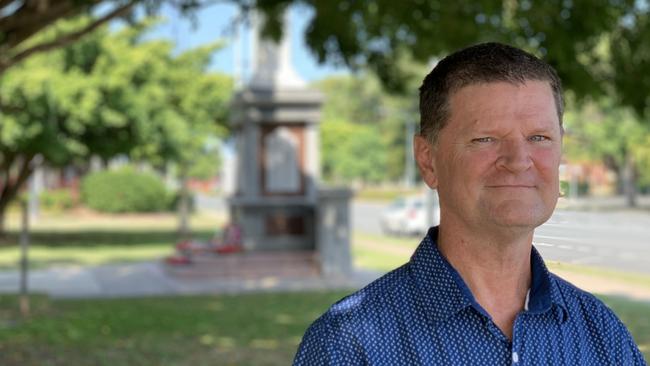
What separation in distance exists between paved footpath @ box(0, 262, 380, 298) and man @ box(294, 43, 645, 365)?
12.2 meters

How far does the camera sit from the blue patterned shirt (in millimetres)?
1389

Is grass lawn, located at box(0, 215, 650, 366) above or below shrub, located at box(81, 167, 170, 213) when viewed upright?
below

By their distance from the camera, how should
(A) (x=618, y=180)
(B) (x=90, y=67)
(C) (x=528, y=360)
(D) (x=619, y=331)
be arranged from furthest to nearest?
1. (A) (x=618, y=180)
2. (B) (x=90, y=67)
3. (D) (x=619, y=331)
4. (C) (x=528, y=360)

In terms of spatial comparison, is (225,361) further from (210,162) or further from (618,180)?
(210,162)

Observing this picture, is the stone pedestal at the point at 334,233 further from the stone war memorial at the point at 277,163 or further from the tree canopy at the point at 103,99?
the tree canopy at the point at 103,99

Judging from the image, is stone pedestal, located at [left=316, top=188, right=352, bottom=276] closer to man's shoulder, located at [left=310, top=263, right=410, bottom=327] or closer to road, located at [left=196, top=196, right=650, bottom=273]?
road, located at [left=196, top=196, right=650, bottom=273]

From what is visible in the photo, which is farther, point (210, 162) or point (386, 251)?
point (210, 162)

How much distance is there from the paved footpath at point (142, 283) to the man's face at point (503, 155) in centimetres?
1230

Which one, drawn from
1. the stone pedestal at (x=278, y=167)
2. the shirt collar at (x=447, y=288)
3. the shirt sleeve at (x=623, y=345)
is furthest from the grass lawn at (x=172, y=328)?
the stone pedestal at (x=278, y=167)

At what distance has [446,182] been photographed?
1.49 metres

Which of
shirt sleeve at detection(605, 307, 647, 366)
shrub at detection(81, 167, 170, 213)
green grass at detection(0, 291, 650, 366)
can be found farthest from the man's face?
shrub at detection(81, 167, 170, 213)

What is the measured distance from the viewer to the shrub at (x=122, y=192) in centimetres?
3984

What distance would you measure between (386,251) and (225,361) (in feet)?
46.7

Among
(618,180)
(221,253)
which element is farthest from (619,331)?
(618,180)
